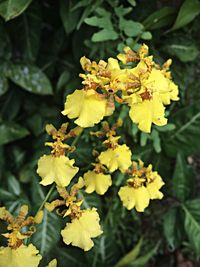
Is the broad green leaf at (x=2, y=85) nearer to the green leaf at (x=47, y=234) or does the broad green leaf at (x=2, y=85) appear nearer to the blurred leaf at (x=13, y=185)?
the blurred leaf at (x=13, y=185)

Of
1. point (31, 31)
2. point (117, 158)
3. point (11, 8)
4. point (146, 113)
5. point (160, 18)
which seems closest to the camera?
point (146, 113)

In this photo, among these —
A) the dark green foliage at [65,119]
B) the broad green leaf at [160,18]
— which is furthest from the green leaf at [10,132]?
the broad green leaf at [160,18]

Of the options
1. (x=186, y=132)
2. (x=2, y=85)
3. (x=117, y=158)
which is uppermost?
(x=117, y=158)

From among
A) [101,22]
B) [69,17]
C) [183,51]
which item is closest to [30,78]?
[69,17]

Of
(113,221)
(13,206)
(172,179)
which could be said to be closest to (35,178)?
(13,206)

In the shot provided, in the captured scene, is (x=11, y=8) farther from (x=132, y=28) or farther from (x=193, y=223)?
(x=193, y=223)

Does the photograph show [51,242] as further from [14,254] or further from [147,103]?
[147,103]

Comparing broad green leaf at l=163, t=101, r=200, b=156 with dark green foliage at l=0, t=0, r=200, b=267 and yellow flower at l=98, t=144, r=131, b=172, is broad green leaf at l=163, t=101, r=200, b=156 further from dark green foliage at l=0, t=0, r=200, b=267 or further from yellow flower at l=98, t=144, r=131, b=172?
yellow flower at l=98, t=144, r=131, b=172
